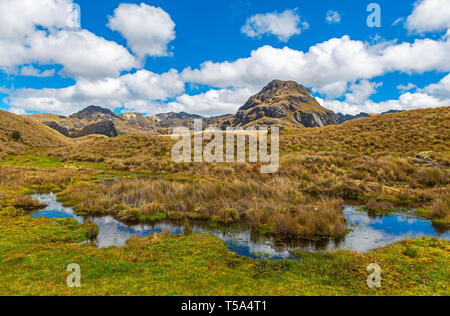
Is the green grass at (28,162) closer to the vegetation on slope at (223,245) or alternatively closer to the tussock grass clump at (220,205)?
the vegetation on slope at (223,245)

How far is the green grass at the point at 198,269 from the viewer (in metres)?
5.64

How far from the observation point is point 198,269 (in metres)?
6.87

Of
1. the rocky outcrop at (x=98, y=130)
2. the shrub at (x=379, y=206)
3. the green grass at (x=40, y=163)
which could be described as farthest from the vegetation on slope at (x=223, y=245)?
the rocky outcrop at (x=98, y=130)

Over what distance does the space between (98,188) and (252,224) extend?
1361 centimetres

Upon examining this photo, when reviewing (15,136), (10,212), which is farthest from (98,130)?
(10,212)

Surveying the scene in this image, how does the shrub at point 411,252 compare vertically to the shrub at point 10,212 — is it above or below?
below

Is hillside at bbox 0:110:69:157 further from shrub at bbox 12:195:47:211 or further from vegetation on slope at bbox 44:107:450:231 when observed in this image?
shrub at bbox 12:195:47:211

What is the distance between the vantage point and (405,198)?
1560cm

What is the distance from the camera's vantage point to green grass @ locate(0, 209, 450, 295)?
222 inches

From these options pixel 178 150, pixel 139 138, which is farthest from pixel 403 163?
pixel 139 138

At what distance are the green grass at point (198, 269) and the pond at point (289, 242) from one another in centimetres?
82

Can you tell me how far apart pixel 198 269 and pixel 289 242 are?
187 inches

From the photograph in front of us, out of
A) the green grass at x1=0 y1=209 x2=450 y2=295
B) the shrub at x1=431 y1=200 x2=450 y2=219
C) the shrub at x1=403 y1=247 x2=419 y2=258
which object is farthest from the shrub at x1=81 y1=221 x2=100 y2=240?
the shrub at x1=431 y1=200 x2=450 y2=219

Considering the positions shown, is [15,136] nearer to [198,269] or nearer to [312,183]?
[312,183]
